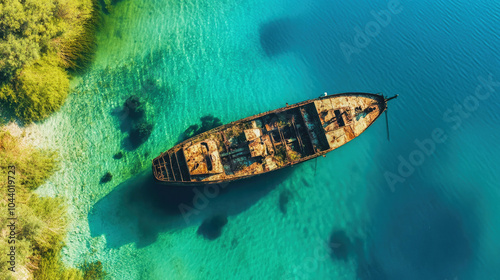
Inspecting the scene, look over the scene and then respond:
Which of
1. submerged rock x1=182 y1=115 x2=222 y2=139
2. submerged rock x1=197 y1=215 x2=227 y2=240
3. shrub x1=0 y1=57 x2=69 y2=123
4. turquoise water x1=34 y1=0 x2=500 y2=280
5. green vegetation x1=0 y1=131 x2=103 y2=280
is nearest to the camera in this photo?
green vegetation x1=0 y1=131 x2=103 y2=280

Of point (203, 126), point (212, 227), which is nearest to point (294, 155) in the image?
point (203, 126)

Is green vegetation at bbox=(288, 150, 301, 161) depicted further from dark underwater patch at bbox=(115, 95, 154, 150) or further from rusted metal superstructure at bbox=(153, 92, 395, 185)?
dark underwater patch at bbox=(115, 95, 154, 150)

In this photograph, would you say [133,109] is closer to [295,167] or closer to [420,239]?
[295,167]

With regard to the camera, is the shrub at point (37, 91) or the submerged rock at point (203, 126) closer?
the shrub at point (37, 91)

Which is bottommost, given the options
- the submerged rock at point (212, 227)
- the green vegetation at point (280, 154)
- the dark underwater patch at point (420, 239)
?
the dark underwater patch at point (420, 239)

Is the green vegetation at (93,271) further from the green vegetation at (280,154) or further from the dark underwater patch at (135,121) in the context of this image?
the green vegetation at (280,154)

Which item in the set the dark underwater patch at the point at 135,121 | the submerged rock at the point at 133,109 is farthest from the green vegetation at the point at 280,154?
the submerged rock at the point at 133,109

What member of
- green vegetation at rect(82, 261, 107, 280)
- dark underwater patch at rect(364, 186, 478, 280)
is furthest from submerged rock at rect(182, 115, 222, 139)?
dark underwater patch at rect(364, 186, 478, 280)
